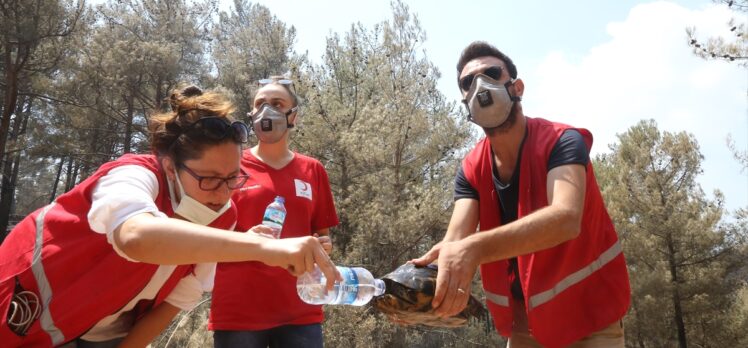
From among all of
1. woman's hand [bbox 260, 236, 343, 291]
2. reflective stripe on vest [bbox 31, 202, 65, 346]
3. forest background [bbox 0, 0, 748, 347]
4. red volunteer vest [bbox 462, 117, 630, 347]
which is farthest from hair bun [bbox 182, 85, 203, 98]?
forest background [bbox 0, 0, 748, 347]

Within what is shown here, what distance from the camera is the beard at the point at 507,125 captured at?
290 cm

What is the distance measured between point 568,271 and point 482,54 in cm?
122

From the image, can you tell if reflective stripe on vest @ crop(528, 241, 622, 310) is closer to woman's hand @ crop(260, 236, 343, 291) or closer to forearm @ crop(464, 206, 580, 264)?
forearm @ crop(464, 206, 580, 264)

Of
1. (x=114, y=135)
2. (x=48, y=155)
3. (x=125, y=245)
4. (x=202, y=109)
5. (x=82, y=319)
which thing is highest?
(x=114, y=135)

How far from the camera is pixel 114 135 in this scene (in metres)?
19.5

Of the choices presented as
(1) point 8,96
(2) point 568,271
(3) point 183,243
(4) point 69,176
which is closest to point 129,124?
(1) point 8,96

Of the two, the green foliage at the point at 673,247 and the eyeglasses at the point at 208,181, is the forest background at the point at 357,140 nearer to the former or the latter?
the green foliage at the point at 673,247

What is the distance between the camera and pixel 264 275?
3180mm

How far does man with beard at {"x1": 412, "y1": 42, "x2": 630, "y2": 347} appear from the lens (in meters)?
2.23

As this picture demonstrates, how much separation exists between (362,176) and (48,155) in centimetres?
1073

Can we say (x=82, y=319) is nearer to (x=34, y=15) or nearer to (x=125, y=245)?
(x=125, y=245)

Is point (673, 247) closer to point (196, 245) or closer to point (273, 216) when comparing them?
point (273, 216)

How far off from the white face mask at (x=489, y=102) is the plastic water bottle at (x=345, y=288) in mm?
961

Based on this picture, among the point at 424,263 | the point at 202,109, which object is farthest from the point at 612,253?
the point at 202,109
